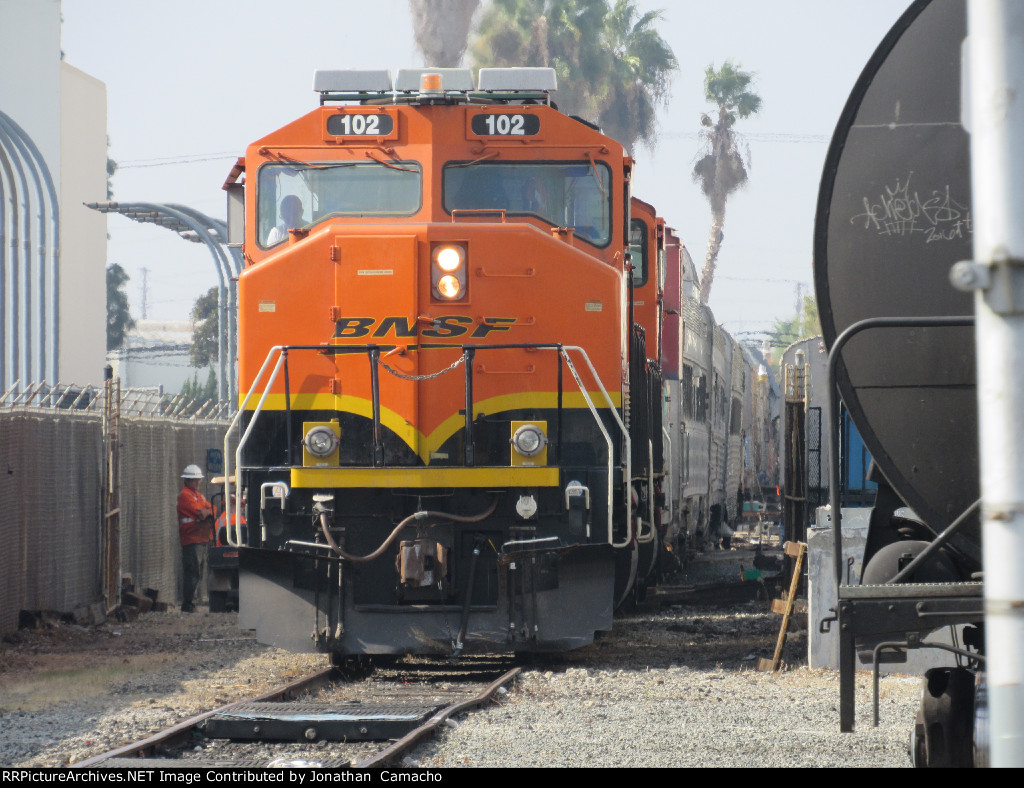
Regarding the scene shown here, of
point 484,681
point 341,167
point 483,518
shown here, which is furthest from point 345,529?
point 341,167

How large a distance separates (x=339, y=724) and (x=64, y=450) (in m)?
7.29

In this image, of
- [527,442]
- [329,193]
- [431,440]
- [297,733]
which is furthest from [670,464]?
[297,733]

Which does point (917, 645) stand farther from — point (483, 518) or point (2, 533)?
point (2, 533)

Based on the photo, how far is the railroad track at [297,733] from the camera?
6723 mm

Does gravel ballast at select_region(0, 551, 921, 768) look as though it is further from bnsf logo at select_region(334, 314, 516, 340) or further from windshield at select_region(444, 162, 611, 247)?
windshield at select_region(444, 162, 611, 247)

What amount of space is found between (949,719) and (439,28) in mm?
36339

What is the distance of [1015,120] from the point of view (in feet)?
9.32

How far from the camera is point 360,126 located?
33.3 ft

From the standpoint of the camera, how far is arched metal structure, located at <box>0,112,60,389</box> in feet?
82.5

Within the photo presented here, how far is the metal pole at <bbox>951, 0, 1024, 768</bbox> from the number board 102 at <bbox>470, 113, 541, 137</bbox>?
7.46m

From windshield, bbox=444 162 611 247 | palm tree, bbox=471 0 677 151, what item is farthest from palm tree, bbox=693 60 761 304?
windshield, bbox=444 162 611 247

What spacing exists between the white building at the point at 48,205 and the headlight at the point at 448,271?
17061 millimetres

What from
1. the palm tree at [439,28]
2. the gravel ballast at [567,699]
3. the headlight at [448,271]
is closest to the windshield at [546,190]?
the headlight at [448,271]

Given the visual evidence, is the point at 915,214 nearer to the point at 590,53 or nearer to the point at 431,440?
the point at 431,440
